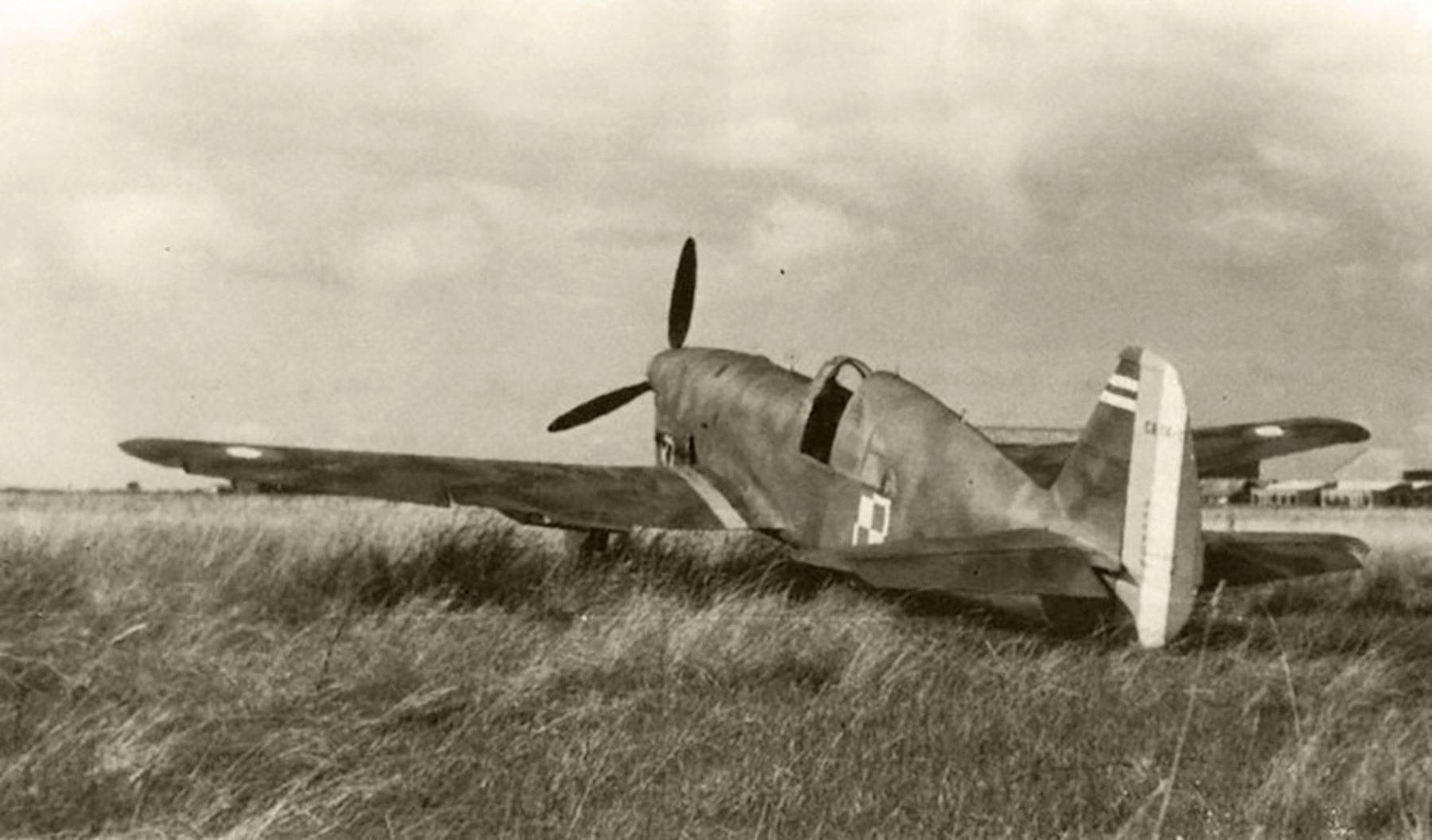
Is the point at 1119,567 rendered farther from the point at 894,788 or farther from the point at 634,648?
the point at 894,788

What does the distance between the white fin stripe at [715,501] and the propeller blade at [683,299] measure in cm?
335

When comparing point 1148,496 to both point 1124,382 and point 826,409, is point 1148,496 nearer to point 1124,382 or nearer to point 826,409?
point 1124,382

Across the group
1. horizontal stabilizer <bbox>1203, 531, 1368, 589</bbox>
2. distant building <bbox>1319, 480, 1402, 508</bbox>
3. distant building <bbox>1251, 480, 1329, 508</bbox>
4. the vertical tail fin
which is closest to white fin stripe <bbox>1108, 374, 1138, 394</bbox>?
the vertical tail fin

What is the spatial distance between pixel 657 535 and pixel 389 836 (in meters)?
10.1

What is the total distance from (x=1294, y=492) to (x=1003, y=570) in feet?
263

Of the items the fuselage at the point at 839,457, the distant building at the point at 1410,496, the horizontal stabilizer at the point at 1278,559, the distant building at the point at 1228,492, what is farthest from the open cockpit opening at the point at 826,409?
the distant building at the point at 1410,496

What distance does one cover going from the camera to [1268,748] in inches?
215

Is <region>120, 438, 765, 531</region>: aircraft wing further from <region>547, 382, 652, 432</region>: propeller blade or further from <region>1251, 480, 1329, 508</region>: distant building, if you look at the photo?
<region>1251, 480, 1329, 508</region>: distant building

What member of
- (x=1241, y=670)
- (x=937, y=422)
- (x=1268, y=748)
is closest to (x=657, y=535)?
(x=937, y=422)

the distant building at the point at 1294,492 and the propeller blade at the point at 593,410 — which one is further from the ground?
the propeller blade at the point at 593,410

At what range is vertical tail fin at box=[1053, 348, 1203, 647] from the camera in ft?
23.1

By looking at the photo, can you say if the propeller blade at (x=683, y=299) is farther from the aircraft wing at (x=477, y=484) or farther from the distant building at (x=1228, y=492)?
the distant building at (x=1228, y=492)

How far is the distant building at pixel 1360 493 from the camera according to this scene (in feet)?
245

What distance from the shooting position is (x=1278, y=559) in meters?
8.02
